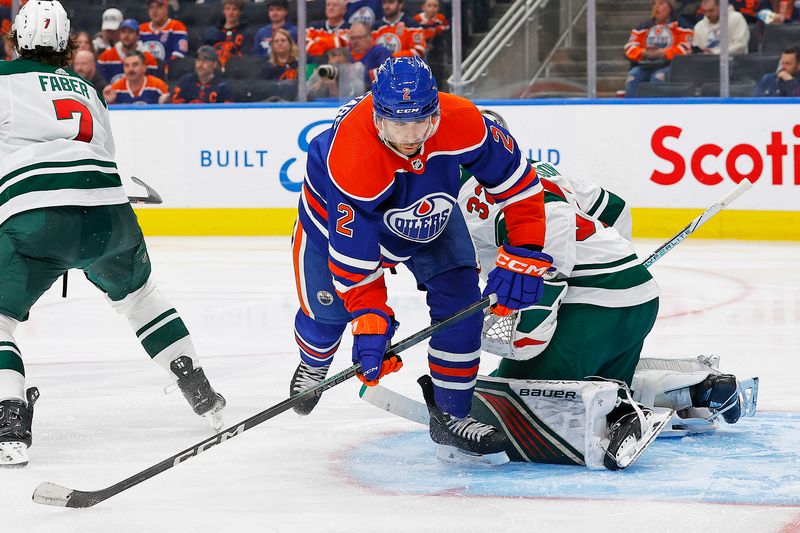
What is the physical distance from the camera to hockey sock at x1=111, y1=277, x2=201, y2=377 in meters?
3.07

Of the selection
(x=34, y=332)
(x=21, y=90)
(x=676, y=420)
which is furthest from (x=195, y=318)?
(x=676, y=420)

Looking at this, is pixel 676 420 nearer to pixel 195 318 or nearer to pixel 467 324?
pixel 467 324

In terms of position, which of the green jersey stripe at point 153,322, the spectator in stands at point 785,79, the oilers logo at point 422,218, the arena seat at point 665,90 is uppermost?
the oilers logo at point 422,218

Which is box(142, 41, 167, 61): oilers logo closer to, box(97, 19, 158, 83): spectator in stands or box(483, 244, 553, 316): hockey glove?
box(97, 19, 158, 83): spectator in stands

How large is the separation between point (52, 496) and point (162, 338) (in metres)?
0.72

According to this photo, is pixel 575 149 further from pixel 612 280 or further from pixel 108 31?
pixel 612 280

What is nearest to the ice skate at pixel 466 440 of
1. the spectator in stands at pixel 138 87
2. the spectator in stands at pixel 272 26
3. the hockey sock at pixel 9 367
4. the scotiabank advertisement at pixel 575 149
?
the hockey sock at pixel 9 367

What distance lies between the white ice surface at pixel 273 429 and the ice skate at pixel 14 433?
0.10 ft

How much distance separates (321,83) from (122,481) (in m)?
5.20

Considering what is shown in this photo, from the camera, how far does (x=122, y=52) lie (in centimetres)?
780

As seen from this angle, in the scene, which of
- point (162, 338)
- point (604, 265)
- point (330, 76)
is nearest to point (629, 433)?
point (604, 265)

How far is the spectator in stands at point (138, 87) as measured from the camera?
769cm

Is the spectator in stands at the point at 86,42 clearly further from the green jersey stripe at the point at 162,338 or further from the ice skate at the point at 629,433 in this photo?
the ice skate at the point at 629,433

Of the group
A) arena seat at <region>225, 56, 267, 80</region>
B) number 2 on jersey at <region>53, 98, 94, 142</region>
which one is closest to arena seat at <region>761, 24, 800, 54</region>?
arena seat at <region>225, 56, 267, 80</region>
